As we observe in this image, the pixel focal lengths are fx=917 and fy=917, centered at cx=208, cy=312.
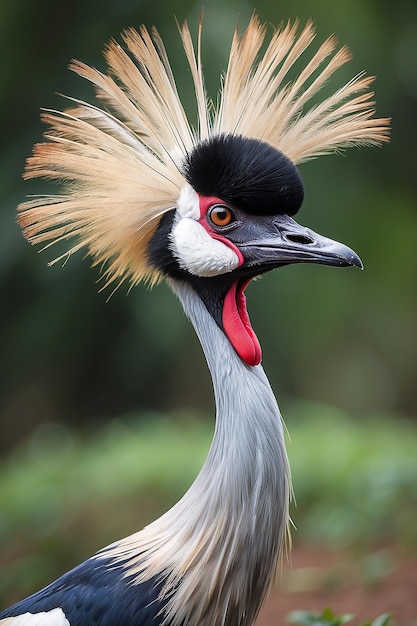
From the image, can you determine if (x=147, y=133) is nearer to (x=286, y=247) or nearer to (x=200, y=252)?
(x=200, y=252)

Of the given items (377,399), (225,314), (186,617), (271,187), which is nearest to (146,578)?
(186,617)

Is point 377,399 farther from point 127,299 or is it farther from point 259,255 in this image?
point 259,255

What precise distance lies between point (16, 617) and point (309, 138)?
1.79m

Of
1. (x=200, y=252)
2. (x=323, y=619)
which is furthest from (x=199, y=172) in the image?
(x=323, y=619)

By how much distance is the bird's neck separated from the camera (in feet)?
8.89

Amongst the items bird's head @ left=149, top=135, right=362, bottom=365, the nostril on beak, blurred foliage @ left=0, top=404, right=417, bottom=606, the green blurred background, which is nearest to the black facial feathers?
bird's head @ left=149, top=135, right=362, bottom=365

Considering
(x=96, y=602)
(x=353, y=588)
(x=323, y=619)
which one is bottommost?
(x=353, y=588)

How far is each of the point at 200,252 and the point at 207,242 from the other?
0.13ft

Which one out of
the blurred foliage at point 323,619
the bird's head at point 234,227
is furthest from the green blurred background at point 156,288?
the bird's head at point 234,227

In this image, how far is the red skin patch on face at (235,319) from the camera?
2840mm

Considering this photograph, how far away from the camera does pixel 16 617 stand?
288cm

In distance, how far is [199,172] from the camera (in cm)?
285

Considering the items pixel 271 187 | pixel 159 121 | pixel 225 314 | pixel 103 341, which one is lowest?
pixel 103 341

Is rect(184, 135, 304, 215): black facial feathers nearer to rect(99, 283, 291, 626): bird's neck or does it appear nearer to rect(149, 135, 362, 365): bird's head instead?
rect(149, 135, 362, 365): bird's head
